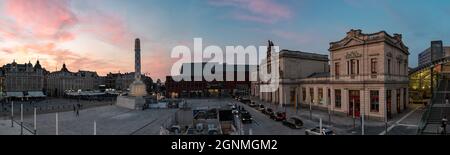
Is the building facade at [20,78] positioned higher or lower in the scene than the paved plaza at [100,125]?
higher

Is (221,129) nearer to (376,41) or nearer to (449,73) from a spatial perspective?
(376,41)

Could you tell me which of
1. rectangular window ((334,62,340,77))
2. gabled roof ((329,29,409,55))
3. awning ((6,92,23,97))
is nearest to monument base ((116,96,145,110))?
rectangular window ((334,62,340,77))

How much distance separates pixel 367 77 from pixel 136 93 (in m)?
49.9

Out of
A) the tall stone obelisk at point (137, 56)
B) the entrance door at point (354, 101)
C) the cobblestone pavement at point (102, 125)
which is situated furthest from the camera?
the tall stone obelisk at point (137, 56)

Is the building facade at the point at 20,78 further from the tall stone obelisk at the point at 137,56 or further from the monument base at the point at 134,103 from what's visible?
the monument base at the point at 134,103

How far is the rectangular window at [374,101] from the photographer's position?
3497 centimetres

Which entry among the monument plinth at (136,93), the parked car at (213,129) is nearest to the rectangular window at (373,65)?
the parked car at (213,129)

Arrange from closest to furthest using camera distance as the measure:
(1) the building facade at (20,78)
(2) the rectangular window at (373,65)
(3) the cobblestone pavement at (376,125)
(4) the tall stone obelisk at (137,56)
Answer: (3) the cobblestone pavement at (376,125) → (2) the rectangular window at (373,65) → (4) the tall stone obelisk at (137,56) → (1) the building facade at (20,78)

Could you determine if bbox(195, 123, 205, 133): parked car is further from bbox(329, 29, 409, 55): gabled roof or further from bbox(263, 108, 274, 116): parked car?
bbox(329, 29, 409, 55): gabled roof

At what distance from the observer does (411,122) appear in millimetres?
31656
